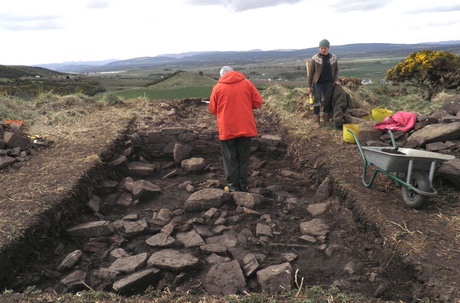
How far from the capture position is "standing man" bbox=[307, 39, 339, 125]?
7.36 m

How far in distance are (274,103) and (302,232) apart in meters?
6.89

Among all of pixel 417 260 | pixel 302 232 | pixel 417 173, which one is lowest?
pixel 302 232

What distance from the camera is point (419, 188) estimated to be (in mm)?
4109

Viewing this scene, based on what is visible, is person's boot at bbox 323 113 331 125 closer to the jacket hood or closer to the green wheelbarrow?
the jacket hood

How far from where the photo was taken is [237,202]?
5500mm

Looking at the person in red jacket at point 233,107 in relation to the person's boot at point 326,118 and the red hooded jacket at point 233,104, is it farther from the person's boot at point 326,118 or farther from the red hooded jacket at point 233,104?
the person's boot at point 326,118

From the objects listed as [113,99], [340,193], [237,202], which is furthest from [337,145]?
[113,99]

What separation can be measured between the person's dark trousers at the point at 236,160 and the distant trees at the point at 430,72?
317 inches

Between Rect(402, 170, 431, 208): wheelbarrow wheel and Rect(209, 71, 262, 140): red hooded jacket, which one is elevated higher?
Rect(209, 71, 262, 140): red hooded jacket

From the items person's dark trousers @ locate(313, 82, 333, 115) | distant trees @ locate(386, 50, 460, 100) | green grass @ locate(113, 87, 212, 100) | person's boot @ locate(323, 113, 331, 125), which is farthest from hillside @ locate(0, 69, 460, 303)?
distant trees @ locate(386, 50, 460, 100)

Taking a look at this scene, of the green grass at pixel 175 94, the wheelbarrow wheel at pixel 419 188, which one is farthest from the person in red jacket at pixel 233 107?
the green grass at pixel 175 94

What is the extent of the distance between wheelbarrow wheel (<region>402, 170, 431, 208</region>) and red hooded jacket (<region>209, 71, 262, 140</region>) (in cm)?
235

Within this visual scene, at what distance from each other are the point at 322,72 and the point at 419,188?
397 cm

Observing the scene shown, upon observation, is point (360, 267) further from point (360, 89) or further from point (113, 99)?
point (113, 99)
